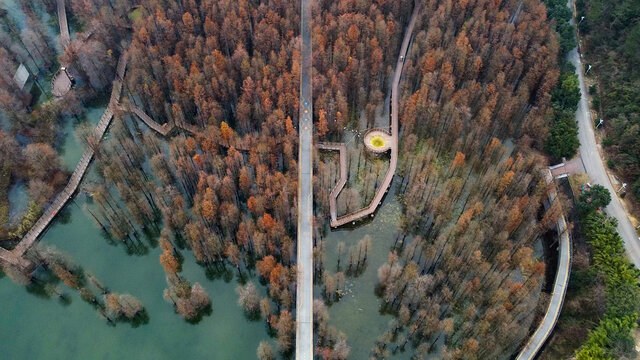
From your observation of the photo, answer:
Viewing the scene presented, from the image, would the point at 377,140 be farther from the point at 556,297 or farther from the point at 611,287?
the point at 611,287

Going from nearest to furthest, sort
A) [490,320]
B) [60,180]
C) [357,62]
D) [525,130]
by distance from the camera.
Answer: [490,320], [60,180], [525,130], [357,62]

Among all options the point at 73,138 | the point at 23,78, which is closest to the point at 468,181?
the point at 73,138

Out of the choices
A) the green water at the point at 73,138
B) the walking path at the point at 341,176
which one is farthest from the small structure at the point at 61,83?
the walking path at the point at 341,176

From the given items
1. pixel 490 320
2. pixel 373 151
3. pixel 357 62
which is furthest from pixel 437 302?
pixel 357 62

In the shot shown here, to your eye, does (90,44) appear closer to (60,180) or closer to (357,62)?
(60,180)

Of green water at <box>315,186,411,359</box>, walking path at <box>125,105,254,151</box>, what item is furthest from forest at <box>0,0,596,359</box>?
green water at <box>315,186,411,359</box>

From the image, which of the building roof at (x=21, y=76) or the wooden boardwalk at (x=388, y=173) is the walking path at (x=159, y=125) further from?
the wooden boardwalk at (x=388, y=173)
